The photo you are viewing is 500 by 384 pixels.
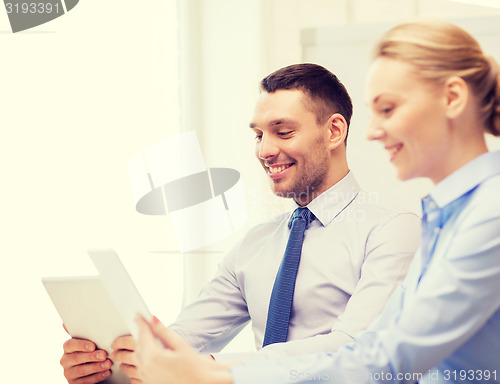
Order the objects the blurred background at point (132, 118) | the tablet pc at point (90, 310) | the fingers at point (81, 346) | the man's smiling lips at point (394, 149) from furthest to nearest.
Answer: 1. the blurred background at point (132, 118)
2. the fingers at point (81, 346)
3. the tablet pc at point (90, 310)
4. the man's smiling lips at point (394, 149)

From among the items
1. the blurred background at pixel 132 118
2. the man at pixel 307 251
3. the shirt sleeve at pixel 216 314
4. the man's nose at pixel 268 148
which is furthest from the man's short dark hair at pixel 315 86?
the blurred background at pixel 132 118

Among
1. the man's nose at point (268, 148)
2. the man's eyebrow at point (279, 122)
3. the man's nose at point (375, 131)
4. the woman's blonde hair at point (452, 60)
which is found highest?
the woman's blonde hair at point (452, 60)

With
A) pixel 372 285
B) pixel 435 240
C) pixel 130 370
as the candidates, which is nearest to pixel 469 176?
pixel 435 240

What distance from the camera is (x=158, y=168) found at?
274 centimetres

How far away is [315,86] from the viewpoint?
1.52 meters

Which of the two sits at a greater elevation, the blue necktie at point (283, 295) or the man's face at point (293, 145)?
the man's face at point (293, 145)

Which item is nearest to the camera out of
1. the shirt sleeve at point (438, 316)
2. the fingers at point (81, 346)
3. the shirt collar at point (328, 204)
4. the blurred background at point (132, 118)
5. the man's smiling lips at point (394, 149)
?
the shirt sleeve at point (438, 316)

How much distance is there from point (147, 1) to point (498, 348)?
223 cm

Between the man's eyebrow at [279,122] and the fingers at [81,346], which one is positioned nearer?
the fingers at [81,346]

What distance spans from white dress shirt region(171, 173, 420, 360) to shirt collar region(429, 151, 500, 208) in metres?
0.39

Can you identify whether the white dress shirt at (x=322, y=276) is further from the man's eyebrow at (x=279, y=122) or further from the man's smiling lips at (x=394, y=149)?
the man's smiling lips at (x=394, y=149)

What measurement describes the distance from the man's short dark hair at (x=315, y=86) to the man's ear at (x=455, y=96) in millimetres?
612

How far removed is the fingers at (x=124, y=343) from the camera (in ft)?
4.07

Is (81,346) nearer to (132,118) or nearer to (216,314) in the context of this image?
(216,314)
